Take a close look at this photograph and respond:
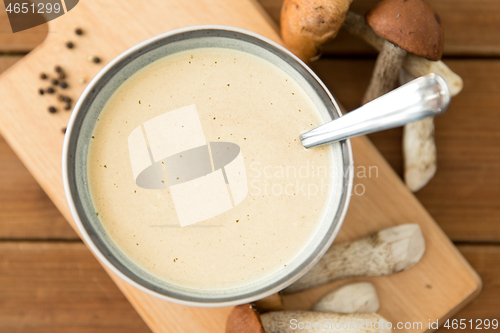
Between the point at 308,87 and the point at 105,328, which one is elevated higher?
the point at 308,87

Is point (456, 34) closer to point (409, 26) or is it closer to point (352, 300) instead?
point (409, 26)

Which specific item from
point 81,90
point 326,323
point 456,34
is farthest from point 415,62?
point 81,90

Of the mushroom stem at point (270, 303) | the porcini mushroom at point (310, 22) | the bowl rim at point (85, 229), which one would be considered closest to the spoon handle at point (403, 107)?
the bowl rim at point (85, 229)

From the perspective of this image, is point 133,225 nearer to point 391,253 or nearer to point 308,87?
point 308,87

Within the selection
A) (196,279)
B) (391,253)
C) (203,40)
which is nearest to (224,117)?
(203,40)

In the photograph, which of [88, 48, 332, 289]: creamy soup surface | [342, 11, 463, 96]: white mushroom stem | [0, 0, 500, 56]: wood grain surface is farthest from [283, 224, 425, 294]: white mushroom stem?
[0, 0, 500, 56]: wood grain surface

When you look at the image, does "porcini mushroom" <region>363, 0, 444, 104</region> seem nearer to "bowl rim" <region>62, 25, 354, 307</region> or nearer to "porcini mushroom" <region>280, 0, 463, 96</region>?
"porcini mushroom" <region>280, 0, 463, 96</region>

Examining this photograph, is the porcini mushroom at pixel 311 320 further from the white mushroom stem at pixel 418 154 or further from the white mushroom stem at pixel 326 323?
the white mushroom stem at pixel 418 154
